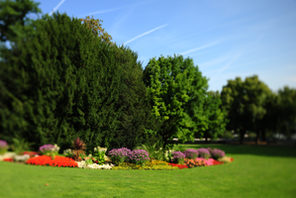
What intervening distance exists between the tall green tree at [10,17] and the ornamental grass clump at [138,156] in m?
11.1

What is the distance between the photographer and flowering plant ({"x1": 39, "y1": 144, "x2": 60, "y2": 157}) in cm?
367

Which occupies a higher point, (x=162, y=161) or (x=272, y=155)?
(x=272, y=155)

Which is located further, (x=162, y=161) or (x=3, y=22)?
(x=162, y=161)

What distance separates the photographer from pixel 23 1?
3.18m

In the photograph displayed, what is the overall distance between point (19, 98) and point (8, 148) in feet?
2.82

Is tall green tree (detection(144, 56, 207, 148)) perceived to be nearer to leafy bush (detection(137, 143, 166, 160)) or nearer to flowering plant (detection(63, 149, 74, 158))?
leafy bush (detection(137, 143, 166, 160))

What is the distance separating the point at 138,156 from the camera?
44.4 feet

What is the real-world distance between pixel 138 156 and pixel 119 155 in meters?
1.63

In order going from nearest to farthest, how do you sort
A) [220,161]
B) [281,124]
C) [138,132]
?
1. [281,124]
2. [138,132]
3. [220,161]

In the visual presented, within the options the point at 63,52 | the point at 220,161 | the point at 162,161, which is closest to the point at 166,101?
the point at 162,161

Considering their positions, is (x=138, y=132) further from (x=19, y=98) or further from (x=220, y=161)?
(x=220, y=161)

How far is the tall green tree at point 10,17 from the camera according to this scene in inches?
119

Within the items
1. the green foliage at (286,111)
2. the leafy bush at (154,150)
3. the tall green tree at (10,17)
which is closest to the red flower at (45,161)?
the tall green tree at (10,17)

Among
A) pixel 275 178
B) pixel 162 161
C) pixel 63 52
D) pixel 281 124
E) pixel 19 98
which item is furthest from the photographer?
pixel 162 161
